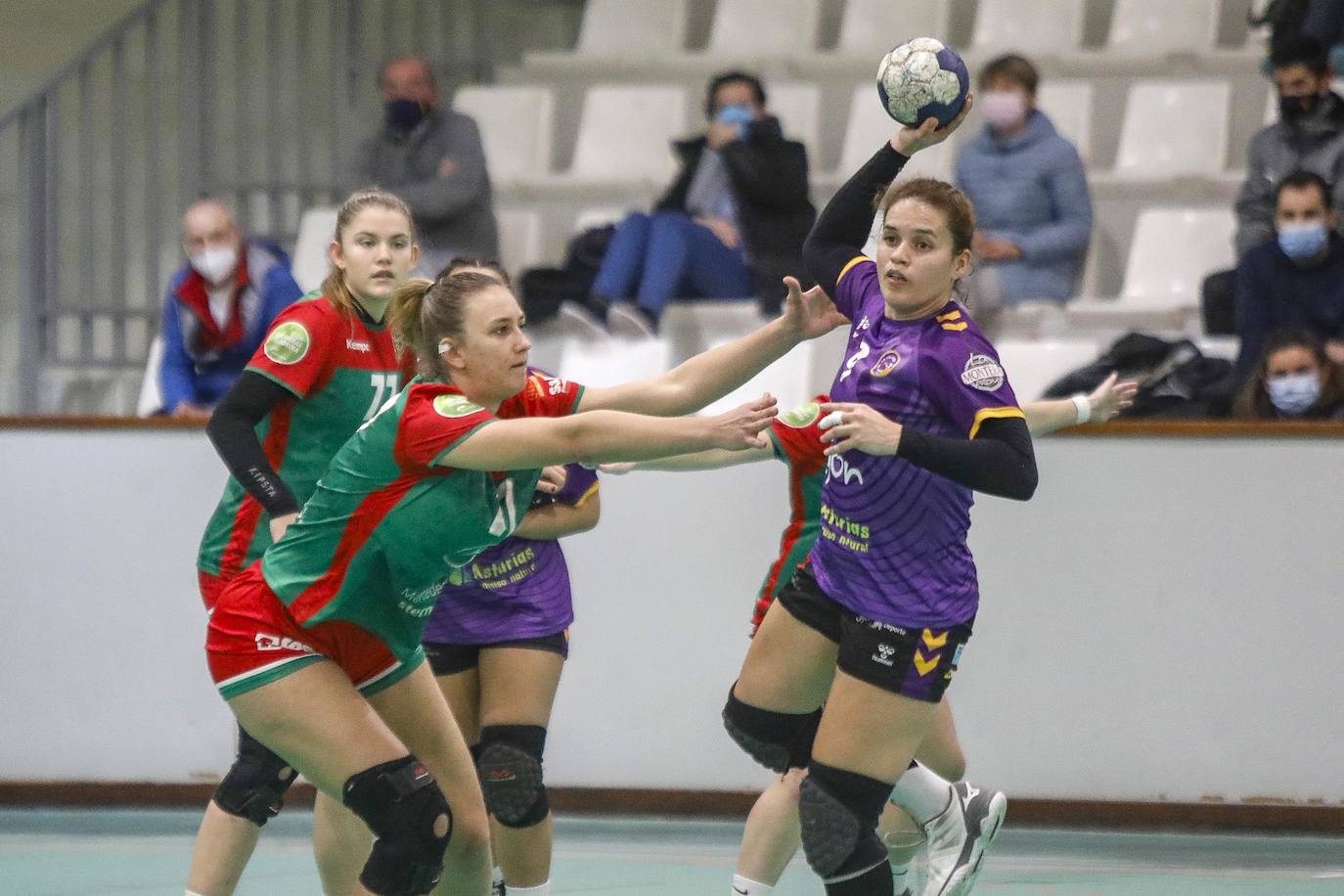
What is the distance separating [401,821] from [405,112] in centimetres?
446

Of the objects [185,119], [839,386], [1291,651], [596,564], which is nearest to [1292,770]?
[1291,651]

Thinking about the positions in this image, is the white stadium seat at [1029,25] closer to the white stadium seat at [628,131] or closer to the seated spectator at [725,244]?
the white stadium seat at [628,131]

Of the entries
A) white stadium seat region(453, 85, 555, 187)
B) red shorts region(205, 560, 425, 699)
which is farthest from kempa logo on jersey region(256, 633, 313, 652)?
white stadium seat region(453, 85, 555, 187)

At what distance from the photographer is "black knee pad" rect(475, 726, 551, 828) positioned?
3.88m

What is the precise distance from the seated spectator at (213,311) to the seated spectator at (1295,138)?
3.17 metres

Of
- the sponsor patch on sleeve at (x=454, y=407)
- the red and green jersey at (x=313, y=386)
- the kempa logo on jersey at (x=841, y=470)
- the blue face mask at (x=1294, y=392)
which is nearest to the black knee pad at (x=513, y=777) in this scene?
the red and green jersey at (x=313, y=386)

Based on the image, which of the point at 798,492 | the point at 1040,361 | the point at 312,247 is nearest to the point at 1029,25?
the point at 1040,361

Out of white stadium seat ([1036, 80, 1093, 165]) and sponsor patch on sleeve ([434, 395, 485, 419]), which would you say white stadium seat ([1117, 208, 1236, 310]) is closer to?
white stadium seat ([1036, 80, 1093, 165])

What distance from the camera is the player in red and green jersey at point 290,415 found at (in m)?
3.84

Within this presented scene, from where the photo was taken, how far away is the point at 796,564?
4078 mm

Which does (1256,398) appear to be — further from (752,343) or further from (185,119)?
(185,119)

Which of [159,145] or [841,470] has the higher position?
[159,145]

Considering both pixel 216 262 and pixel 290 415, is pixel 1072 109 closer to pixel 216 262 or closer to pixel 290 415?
pixel 216 262

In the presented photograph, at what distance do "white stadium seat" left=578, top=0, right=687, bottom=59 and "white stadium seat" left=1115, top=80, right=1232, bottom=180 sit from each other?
86.2 inches
